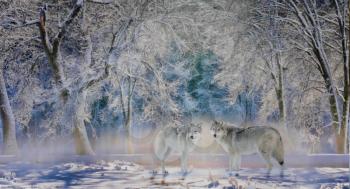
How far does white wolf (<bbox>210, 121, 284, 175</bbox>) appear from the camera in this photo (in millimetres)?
2639

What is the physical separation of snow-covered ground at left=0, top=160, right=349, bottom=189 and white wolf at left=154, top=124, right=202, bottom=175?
9 centimetres

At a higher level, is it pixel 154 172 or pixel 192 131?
pixel 192 131

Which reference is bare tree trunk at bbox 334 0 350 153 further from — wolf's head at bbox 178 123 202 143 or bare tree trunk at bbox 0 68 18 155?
bare tree trunk at bbox 0 68 18 155

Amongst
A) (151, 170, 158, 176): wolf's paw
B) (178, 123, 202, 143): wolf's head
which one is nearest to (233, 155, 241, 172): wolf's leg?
(178, 123, 202, 143): wolf's head

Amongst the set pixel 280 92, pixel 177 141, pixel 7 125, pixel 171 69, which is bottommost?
pixel 177 141

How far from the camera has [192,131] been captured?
8.86ft

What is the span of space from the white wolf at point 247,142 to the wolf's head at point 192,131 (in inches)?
3.1

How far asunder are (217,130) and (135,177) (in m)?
0.57

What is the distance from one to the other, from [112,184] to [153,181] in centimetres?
25

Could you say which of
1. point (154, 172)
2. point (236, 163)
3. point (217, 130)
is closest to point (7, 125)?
point (154, 172)

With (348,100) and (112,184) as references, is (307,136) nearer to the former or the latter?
(348,100)

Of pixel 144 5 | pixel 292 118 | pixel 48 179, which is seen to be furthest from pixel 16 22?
pixel 292 118

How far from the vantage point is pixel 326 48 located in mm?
2697

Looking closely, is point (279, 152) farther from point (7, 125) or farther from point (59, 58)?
point (7, 125)
